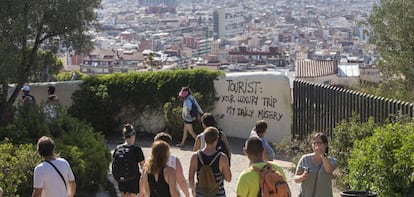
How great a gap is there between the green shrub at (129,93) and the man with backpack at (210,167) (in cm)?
956

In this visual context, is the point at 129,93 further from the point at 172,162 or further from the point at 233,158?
the point at 172,162

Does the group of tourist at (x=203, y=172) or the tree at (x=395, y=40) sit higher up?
the tree at (x=395, y=40)

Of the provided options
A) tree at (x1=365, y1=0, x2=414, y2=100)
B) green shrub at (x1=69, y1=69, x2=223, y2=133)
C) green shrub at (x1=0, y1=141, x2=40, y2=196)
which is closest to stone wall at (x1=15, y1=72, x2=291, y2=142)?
green shrub at (x1=69, y1=69, x2=223, y2=133)

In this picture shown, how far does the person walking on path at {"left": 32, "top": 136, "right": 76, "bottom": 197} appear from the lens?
24.6 feet

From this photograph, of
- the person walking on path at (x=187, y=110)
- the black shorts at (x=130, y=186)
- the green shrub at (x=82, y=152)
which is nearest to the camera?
the black shorts at (x=130, y=186)

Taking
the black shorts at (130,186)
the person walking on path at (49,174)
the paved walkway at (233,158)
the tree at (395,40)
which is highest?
the tree at (395,40)

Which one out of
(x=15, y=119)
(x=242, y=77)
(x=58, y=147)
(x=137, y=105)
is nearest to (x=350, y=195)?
(x=58, y=147)

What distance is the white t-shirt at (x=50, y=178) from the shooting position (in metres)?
7.48

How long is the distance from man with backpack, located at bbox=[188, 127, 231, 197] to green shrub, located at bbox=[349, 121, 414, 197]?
1.90 meters

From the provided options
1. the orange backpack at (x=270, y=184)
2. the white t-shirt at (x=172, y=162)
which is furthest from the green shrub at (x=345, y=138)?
the orange backpack at (x=270, y=184)

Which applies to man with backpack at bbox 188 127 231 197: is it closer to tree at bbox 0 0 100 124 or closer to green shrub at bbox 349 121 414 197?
green shrub at bbox 349 121 414 197

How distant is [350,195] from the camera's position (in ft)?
25.5

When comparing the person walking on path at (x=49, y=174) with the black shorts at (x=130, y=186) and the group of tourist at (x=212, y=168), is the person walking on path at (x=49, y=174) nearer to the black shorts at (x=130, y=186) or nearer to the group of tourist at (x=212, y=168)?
the group of tourist at (x=212, y=168)

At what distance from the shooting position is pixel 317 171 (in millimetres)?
7887
